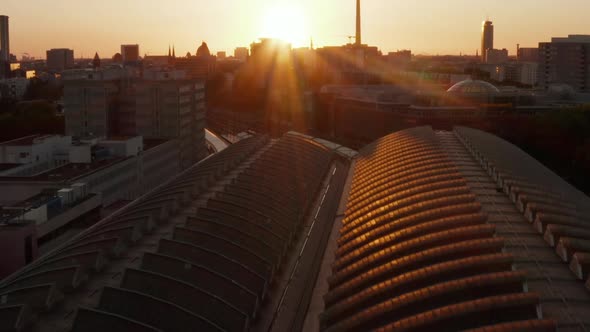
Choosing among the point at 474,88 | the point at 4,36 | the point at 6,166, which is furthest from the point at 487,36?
the point at 6,166

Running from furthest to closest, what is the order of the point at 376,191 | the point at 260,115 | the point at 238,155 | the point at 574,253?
the point at 260,115, the point at 238,155, the point at 376,191, the point at 574,253

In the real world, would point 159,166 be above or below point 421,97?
Answer: below

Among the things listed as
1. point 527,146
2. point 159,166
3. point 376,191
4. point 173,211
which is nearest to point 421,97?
point 527,146

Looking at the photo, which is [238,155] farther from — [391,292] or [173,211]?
[391,292]

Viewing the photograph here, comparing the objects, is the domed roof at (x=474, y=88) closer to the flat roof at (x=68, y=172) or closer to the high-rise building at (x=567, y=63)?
the flat roof at (x=68, y=172)

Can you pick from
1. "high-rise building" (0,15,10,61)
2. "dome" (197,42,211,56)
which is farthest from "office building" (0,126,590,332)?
"high-rise building" (0,15,10,61)

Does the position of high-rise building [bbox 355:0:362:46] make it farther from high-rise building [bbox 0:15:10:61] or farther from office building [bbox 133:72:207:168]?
high-rise building [bbox 0:15:10:61]
